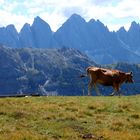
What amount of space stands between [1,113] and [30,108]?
8.14 feet

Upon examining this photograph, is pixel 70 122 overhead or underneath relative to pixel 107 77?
underneath

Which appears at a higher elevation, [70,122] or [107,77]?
[107,77]

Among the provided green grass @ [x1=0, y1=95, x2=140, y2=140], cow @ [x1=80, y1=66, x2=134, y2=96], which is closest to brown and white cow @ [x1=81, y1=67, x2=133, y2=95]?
cow @ [x1=80, y1=66, x2=134, y2=96]

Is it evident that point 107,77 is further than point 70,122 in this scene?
Yes

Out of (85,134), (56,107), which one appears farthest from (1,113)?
(85,134)

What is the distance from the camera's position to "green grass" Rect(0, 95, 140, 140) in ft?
64.2

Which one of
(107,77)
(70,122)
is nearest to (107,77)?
(107,77)

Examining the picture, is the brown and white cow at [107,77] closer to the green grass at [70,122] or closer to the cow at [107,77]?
the cow at [107,77]

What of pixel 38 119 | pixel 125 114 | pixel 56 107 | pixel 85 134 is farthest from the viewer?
pixel 56 107

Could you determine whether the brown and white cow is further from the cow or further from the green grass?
the green grass

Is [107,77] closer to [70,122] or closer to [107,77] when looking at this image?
[107,77]

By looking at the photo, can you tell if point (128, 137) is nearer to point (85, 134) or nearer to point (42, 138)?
point (85, 134)

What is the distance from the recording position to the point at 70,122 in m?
23.1

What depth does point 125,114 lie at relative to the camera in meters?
26.4
